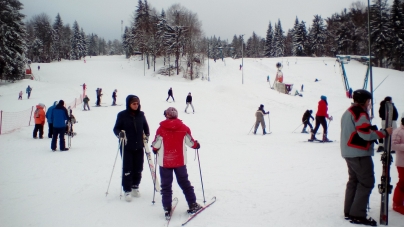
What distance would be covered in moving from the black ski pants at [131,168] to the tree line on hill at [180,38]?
39.4 metres

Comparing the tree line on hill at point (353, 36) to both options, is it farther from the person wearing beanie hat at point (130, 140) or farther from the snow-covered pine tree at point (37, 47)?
the snow-covered pine tree at point (37, 47)

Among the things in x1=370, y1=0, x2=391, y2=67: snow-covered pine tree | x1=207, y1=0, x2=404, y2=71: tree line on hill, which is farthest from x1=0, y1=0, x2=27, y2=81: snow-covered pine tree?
x1=370, y1=0, x2=391, y2=67: snow-covered pine tree

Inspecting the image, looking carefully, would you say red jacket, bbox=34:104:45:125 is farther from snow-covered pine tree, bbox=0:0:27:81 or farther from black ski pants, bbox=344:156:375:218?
snow-covered pine tree, bbox=0:0:27:81

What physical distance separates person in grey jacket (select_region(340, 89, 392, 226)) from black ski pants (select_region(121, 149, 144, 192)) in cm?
354

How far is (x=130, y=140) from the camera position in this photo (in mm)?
5082

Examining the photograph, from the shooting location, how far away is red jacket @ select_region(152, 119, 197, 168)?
4266 millimetres

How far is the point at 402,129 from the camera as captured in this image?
4262mm

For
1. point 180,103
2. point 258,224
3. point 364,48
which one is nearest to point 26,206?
point 258,224

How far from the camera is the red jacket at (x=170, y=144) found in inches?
168

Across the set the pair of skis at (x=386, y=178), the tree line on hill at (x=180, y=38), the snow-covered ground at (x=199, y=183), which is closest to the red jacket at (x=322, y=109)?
the snow-covered ground at (x=199, y=183)

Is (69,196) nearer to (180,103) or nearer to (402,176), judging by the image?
(402,176)

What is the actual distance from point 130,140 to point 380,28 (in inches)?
2637

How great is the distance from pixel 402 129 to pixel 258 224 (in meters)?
2.72

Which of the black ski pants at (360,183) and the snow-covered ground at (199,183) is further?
the snow-covered ground at (199,183)
